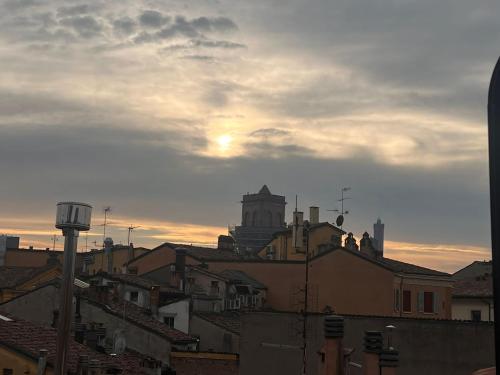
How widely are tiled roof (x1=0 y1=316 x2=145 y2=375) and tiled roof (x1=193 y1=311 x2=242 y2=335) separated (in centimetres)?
1486

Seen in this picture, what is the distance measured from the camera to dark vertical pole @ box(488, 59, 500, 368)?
1.54 m

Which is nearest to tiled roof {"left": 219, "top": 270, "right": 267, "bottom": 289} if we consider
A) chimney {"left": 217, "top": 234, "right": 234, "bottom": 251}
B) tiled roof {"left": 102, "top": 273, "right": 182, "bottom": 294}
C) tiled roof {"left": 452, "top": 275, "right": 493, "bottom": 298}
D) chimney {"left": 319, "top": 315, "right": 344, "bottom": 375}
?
tiled roof {"left": 102, "top": 273, "right": 182, "bottom": 294}

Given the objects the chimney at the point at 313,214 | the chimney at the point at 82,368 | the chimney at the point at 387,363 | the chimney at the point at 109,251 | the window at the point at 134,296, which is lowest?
the chimney at the point at 82,368

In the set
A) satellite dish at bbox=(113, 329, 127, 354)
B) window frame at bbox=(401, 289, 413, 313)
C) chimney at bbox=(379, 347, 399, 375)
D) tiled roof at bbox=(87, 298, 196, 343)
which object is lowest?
satellite dish at bbox=(113, 329, 127, 354)

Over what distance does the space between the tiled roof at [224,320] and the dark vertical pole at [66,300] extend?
35.9m

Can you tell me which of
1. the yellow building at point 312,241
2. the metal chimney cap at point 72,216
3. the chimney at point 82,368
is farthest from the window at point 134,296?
the metal chimney cap at point 72,216

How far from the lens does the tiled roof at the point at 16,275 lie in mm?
53244

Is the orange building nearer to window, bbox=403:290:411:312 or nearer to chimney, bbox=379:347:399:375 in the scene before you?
window, bbox=403:290:411:312

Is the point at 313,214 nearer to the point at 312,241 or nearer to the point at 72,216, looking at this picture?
the point at 312,241

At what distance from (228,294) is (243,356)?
24.8 meters

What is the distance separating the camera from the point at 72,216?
8.06 meters

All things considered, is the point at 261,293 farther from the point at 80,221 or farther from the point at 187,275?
the point at 80,221

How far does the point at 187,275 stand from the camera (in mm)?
54625

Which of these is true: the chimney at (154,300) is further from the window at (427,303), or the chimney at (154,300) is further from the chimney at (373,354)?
the chimney at (373,354)
